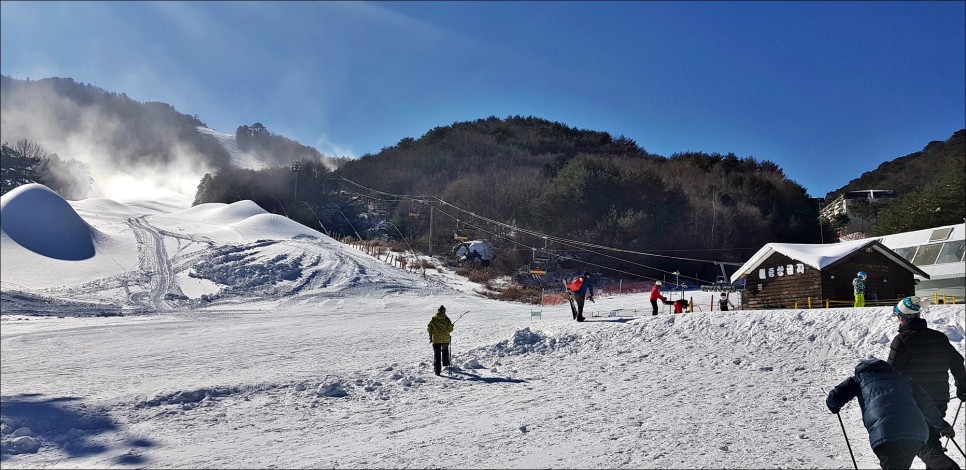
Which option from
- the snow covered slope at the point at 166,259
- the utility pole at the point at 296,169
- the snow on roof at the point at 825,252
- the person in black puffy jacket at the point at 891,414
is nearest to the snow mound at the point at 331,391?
the snow covered slope at the point at 166,259

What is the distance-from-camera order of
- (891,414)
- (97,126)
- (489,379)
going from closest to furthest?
(891,414) < (97,126) < (489,379)

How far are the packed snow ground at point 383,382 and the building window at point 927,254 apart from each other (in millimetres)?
6237

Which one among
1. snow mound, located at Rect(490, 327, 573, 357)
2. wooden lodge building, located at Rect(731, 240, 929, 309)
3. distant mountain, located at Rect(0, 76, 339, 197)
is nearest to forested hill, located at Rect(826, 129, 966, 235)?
wooden lodge building, located at Rect(731, 240, 929, 309)

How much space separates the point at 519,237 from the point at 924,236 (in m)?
25.2

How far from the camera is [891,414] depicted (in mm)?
4703

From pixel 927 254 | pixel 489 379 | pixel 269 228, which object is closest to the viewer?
pixel 489 379

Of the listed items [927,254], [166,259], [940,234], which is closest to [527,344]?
[940,234]

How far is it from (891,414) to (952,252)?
1564cm

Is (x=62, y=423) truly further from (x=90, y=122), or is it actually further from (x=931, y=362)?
(x=931, y=362)

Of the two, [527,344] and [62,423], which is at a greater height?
[527,344]

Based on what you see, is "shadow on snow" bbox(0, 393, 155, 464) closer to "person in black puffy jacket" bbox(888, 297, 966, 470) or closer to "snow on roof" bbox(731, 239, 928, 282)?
"person in black puffy jacket" bbox(888, 297, 966, 470)

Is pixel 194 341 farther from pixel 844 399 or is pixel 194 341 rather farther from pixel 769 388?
pixel 844 399

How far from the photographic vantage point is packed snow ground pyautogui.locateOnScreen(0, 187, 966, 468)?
7.05 m

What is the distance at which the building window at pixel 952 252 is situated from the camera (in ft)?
53.0
